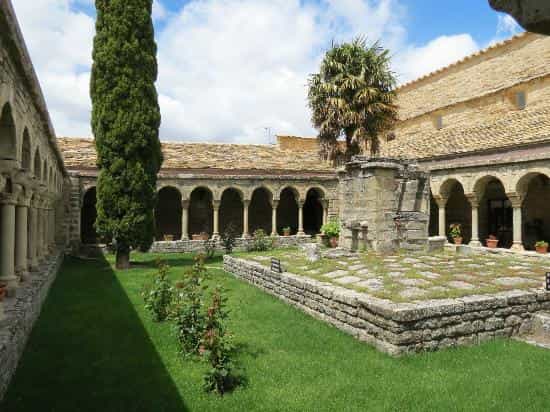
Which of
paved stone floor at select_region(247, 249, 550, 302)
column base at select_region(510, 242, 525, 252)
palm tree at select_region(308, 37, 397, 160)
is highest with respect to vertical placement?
palm tree at select_region(308, 37, 397, 160)

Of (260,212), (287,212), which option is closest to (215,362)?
(260,212)

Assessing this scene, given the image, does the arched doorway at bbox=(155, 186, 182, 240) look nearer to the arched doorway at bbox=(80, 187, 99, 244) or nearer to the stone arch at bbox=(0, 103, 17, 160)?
the arched doorway at bbox=(80, 187, 99, 244)

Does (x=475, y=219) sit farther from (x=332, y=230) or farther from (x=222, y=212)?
(x=222, y=212)

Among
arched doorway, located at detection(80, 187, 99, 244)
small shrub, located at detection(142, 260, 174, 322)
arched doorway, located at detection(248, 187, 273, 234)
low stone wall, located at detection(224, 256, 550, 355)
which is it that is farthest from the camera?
arched doorway, located at detection(248, 187, 273, 234)

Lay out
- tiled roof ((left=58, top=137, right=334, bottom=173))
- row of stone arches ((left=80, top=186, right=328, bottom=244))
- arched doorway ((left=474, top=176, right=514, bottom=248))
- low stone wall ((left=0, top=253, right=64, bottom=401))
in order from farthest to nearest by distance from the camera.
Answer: row of stone arches ((left=80, top=186, right=328, bottom=244)) → tiled roof ((left=58, top=137, right=334, bottom=173)) → arched doorway ((left=474, top=176, right=514, bottom=248)) → low stone wall ((left=0, top=253, right=64, bottom=401))

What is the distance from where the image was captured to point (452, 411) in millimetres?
3863

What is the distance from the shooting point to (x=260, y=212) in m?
22.4

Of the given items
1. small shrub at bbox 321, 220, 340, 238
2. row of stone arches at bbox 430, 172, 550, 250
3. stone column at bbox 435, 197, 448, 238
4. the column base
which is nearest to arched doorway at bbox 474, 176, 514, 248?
row of stone arches at bbox 430, 172, 550, 250

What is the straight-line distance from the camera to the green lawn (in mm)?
4059

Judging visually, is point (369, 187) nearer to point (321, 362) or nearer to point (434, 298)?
point (434, 298)

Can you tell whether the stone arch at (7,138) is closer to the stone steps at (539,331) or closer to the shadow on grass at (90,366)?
the shadow on grass at (90,366)

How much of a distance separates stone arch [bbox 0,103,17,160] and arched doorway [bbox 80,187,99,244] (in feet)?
43.4

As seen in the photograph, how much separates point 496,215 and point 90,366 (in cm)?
1615

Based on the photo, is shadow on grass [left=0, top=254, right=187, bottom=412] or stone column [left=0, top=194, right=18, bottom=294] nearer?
shadow on grass [left=0, top=254, right=187, bottom=412]
